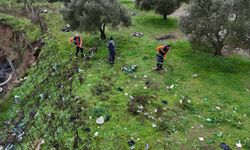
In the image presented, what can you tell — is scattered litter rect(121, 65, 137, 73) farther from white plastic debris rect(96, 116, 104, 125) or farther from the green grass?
the green grass

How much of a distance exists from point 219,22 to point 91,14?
29.3 feet

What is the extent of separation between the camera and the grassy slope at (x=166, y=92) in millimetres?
15156

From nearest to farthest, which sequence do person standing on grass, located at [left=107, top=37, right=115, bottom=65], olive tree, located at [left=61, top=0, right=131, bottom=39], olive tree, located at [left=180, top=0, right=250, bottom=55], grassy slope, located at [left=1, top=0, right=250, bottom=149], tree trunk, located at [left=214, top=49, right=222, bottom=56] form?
grassy slope, located at [left=1, top=0, right=250, bottom=149] → olive tree, located at [left=180, top=0, right=250, bottom=55] → person standing on grass, located at [left=107, top=37, right=115, bottom=65] → tree trunk, located at [left=214, top=49, right=222, bottom=56] → olive tree, located at [left=61, top=0, right=131, bottom=39]

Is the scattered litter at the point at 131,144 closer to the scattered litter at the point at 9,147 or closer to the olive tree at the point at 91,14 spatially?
the scattered litter at the point at 9,147

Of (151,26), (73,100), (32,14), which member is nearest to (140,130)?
(73,100)

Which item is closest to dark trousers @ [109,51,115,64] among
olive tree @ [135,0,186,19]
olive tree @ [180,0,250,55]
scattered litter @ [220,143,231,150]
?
olive tree @ [180,0,250,55]

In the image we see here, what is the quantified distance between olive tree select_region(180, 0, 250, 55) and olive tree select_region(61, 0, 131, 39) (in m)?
5.40

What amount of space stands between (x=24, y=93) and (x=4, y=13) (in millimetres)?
16499

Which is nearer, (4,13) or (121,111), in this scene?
(121,111)

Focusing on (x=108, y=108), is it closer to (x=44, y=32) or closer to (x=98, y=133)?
(x=98, y=133)

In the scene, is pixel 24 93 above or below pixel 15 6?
below

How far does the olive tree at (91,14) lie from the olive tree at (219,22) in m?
5.40

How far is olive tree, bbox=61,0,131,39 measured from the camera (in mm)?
23781

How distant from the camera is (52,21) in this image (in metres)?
31.8
